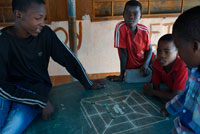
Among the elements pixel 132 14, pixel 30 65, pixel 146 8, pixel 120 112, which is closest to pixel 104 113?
pixel 120 112

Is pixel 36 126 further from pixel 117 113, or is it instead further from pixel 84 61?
pixel 84 61

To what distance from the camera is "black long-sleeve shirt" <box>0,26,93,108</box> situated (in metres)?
1.46

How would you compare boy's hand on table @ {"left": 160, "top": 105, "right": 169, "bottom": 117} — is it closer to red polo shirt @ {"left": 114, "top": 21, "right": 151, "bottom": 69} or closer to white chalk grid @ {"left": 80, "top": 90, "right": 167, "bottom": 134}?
white chalk grid @ {"left": 80, "top": 90, "right": 167, "bottom": 134}

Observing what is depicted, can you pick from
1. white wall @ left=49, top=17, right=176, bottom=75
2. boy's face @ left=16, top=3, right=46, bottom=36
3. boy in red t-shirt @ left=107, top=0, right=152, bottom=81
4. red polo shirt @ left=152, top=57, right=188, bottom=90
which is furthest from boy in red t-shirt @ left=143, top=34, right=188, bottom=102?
white wall @ left=49, top=17, right=176, bottom=75

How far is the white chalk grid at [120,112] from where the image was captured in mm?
1374

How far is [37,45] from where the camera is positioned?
1778 millimetres

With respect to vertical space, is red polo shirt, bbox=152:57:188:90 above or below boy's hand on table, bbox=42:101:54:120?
above

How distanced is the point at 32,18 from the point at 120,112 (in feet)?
3.58

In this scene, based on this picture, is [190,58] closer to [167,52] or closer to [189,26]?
[189,26]

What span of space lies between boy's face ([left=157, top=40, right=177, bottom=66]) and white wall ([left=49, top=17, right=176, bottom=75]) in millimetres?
2186

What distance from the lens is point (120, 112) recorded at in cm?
154

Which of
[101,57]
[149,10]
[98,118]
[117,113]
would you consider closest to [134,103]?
→ [117,113]

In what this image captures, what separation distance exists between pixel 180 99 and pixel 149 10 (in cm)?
289

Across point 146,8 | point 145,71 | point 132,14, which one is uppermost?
point 146,8
